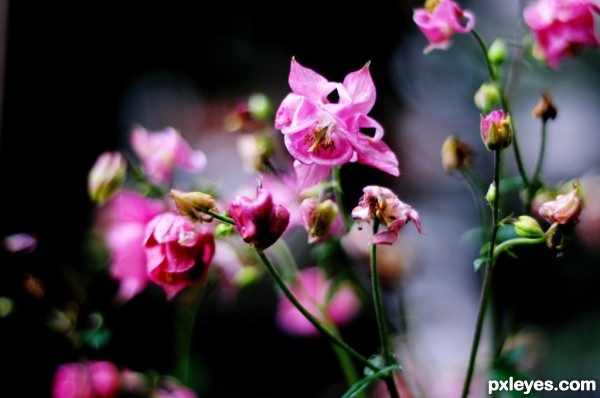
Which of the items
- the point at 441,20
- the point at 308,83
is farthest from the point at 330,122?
the point at 441,20

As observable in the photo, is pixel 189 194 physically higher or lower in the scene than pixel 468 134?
higher

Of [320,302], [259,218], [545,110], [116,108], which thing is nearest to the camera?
[259,218]

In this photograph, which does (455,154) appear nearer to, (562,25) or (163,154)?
(562,25)

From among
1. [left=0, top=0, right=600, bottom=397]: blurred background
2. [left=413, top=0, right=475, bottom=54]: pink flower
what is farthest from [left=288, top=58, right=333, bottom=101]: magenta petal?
[left=0, top=0, right=600, bottom=397]: blurred background

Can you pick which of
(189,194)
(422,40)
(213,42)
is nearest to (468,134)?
(422,40)

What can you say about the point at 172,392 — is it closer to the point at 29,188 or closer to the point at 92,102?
the point at 29,188

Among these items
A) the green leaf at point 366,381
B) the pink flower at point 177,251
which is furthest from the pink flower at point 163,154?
the green leaf at point 366,381

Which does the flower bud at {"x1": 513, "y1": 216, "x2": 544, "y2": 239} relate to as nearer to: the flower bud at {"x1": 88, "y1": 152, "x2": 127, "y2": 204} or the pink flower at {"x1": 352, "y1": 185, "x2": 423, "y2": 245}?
the pink flower at {"x1": 352, "y1": 185, "x2": 423, "y2": 245}
